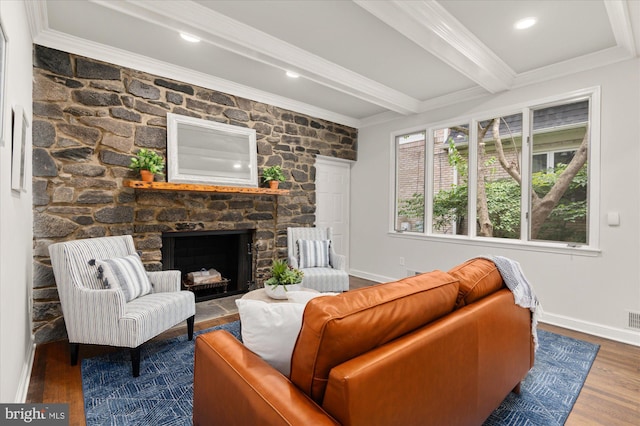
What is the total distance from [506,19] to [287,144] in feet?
9.24

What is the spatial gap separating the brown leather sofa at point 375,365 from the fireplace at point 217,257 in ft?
8.67

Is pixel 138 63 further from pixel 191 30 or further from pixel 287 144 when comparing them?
pixel 287 144

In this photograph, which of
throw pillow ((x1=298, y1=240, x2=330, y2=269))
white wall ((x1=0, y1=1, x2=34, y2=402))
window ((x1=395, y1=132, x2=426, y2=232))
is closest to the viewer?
white wall ((x1=0, y1=1, x2=34, y2=402))

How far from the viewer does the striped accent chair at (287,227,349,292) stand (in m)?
3.76

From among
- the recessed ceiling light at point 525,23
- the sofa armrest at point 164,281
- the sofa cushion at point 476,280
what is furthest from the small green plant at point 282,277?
the recessed ceiling light at point 525,23

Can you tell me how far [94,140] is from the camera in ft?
10.0

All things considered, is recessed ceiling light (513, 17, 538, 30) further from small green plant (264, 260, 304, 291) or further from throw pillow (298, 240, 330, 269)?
throw pillow (298, 240, 330, 269)

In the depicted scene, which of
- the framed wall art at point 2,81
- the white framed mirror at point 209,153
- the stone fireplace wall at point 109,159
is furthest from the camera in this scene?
the white framed mirror at point 209,153

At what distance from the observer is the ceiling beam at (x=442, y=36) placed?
2301 mm

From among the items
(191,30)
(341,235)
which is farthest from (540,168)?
(191,30)

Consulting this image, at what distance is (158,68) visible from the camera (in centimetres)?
338

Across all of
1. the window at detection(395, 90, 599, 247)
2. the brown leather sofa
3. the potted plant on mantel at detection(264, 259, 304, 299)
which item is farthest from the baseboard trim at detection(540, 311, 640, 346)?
the potted plant on mantel at detection(264, 259, 304, 299)

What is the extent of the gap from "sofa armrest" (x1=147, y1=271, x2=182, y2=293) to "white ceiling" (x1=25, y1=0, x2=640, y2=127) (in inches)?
79.3

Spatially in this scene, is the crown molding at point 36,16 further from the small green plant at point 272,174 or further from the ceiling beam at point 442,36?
the small green plant at point 272,174
